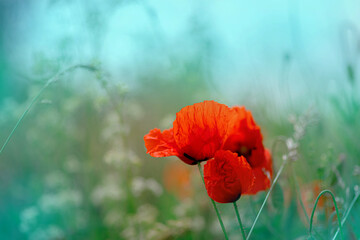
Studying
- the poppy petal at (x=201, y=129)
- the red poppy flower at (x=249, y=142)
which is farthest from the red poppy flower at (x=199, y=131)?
the red poppy flower at (x=249, y=142)

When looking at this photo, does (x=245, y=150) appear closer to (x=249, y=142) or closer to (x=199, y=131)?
(x=249, y=142)

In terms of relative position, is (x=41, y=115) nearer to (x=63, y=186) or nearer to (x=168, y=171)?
(x=63, y=186)

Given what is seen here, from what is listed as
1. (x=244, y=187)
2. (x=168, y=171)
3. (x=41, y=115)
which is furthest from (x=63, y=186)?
(x=244, y=187)

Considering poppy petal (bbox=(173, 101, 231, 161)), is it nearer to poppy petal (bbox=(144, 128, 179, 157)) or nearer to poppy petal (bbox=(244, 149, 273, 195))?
poppy petal (bbox=(144, 128, 179, 157))

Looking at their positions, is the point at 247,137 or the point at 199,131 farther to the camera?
the point at 247,137

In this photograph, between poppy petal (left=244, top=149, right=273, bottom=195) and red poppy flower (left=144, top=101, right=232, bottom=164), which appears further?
poppy petal (left=244, top=149, right=273, bottom=195)

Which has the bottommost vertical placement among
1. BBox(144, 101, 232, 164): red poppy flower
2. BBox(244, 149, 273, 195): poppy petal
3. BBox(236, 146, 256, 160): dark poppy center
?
BBox(244, 149, 273, 195): poppy petal

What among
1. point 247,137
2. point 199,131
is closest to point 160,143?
point 199,131

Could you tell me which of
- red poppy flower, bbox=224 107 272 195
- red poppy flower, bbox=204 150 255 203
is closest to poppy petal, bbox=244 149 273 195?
red poppy flower, bbox=224 107 272 195
